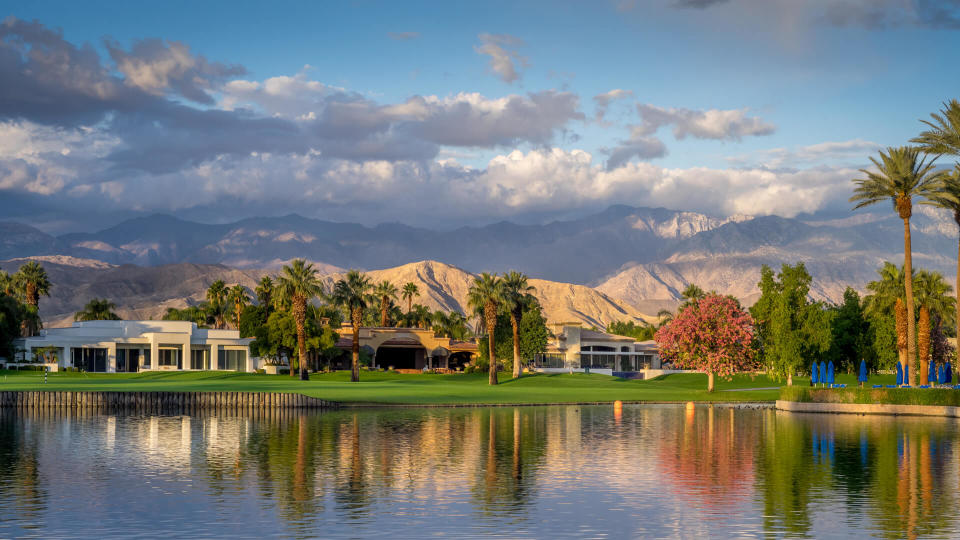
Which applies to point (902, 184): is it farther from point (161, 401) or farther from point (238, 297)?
point (238, 297)

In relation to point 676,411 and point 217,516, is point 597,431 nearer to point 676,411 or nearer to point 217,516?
point 676,411

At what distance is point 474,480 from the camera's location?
81.0ft

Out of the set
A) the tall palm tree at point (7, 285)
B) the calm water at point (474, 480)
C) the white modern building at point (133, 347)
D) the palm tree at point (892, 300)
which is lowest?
the calm water at point (474, 480)

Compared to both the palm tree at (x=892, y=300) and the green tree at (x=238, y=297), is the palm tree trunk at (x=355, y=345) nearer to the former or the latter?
the green tree at (x=238, y=297)

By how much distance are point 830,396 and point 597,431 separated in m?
20.0

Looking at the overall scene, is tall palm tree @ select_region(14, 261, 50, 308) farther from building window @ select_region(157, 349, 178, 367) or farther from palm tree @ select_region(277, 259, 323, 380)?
palm tree @ select_region(277, 259, 323, 380)

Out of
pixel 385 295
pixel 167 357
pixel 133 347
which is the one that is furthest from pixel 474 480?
pixel 385 295

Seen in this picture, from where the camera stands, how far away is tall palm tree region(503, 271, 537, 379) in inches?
3708

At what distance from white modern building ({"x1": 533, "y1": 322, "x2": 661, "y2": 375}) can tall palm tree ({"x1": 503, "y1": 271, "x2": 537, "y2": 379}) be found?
29189mm

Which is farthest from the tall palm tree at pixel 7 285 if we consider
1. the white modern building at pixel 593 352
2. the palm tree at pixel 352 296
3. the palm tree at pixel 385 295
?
the white modern building at pixel 593 352

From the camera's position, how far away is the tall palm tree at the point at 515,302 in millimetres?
94188

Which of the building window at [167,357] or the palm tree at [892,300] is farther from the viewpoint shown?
the building window at [167,357]

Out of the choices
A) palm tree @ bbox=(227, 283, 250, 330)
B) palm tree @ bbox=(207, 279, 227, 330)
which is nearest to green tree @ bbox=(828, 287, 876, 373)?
palm tree @ bbox=(227, 283, 250, 330)

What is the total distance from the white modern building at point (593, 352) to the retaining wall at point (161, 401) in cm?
7463
